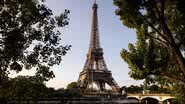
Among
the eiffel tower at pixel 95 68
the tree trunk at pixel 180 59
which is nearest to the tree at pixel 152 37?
the tree trunk at pixel 180 59

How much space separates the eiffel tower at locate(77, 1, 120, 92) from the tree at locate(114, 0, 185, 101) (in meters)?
68.3

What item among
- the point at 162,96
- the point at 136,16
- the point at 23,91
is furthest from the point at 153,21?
the point at 162,96

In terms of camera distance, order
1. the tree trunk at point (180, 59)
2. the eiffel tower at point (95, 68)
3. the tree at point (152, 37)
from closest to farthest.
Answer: the tree trunk at point (180, 59), the tree at point (152, 37), the eiffel tower at point (95, 68)

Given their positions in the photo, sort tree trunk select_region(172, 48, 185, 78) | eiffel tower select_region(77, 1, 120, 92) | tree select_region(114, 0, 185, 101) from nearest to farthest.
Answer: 1. tree trunk select_region(172, 48, 185, 78)
2. tree select_region(114, 0, 185, 101)
3. eiffel tower select_region(77, 1, 120, 92)

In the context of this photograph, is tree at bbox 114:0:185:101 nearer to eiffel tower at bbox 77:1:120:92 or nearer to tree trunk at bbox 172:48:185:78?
tree trunk at bbox 172:48:185:78

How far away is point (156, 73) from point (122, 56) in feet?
8.21

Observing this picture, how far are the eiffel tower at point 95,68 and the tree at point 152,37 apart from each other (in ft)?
224

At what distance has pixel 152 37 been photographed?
1523cm

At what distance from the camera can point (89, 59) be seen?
91.4m

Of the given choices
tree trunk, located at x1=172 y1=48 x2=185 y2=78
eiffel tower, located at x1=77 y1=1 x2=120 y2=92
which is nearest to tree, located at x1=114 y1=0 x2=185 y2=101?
tree trunk, located at x1=172 y1=48 x2=185 y2=78

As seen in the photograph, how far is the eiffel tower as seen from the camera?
8656 centimetres

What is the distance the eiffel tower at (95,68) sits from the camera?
86562 mm

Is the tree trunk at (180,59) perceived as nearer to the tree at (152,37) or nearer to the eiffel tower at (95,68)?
the tree at (152,37)

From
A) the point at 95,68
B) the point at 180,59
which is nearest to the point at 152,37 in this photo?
the point at 180,59
